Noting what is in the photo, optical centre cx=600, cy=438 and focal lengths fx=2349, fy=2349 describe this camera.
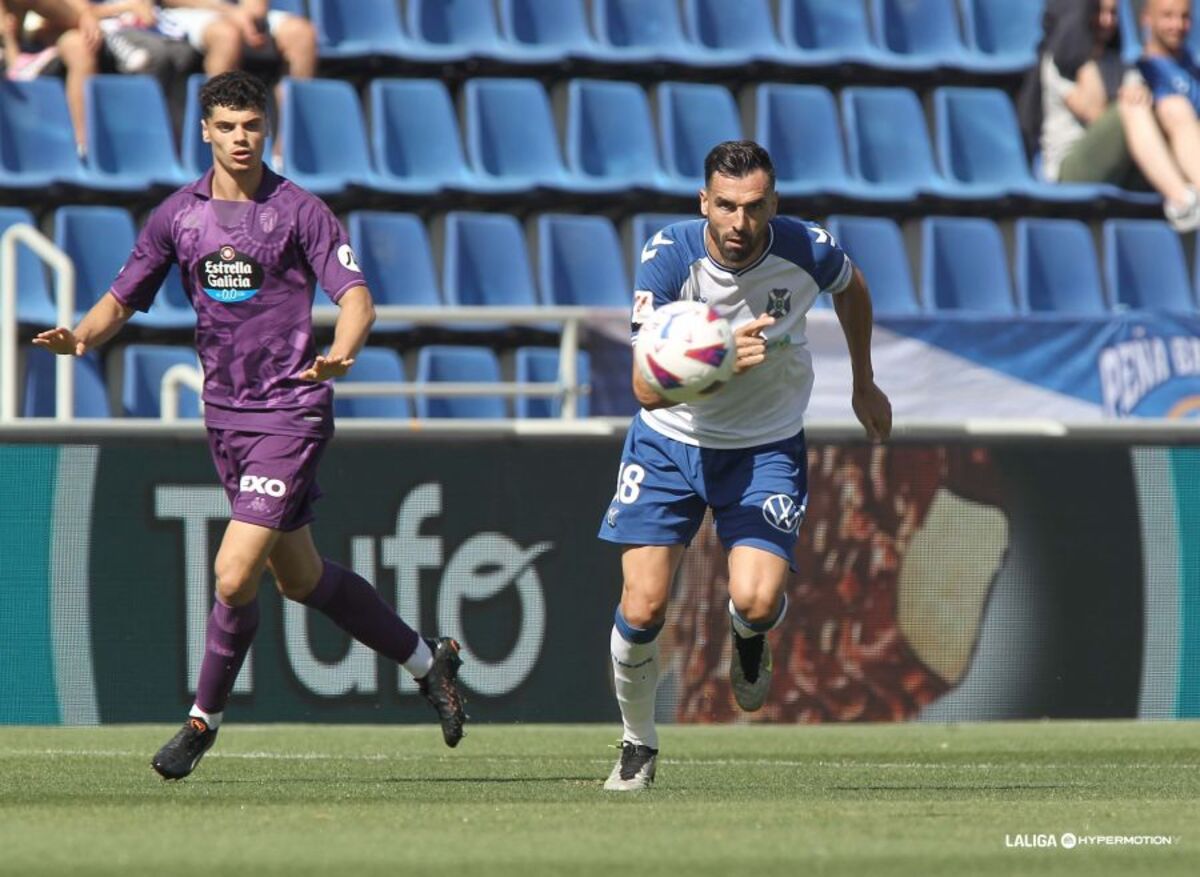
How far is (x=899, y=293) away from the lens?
14.7m

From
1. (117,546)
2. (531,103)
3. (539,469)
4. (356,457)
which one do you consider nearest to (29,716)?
(117,546)

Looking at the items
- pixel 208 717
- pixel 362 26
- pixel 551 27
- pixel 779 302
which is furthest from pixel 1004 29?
pixel 208 717

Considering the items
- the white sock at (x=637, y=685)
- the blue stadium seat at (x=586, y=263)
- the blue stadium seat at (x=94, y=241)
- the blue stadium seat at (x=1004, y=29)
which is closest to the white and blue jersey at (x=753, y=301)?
the white sock at (x=637, y=685)

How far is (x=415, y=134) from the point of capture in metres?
14.6

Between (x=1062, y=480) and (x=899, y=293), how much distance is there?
11.0 ft

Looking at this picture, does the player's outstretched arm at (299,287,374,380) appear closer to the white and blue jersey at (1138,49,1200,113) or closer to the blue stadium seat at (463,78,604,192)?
the blue stadium seat at (463,78,604,192)

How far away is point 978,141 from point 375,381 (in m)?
5.09

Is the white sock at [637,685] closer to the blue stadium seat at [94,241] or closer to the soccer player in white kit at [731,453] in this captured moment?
the soccer player in white kit at [731,453]

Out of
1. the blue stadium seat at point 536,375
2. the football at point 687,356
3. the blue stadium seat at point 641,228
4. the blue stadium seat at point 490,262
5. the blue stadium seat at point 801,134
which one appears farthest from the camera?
the blue stadium seat at point 801,134

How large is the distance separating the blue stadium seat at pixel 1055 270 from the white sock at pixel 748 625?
26.0ft

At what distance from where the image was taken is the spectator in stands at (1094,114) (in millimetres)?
15445

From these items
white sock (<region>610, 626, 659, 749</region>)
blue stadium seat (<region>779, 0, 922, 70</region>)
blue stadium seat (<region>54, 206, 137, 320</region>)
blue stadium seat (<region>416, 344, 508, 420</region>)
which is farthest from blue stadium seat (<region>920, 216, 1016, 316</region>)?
white sock (<region>610, 626, 659, 749</region>)

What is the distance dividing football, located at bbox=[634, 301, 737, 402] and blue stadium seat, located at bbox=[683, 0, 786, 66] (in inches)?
362

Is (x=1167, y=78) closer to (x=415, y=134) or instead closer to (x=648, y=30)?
(x=648, y=30)
